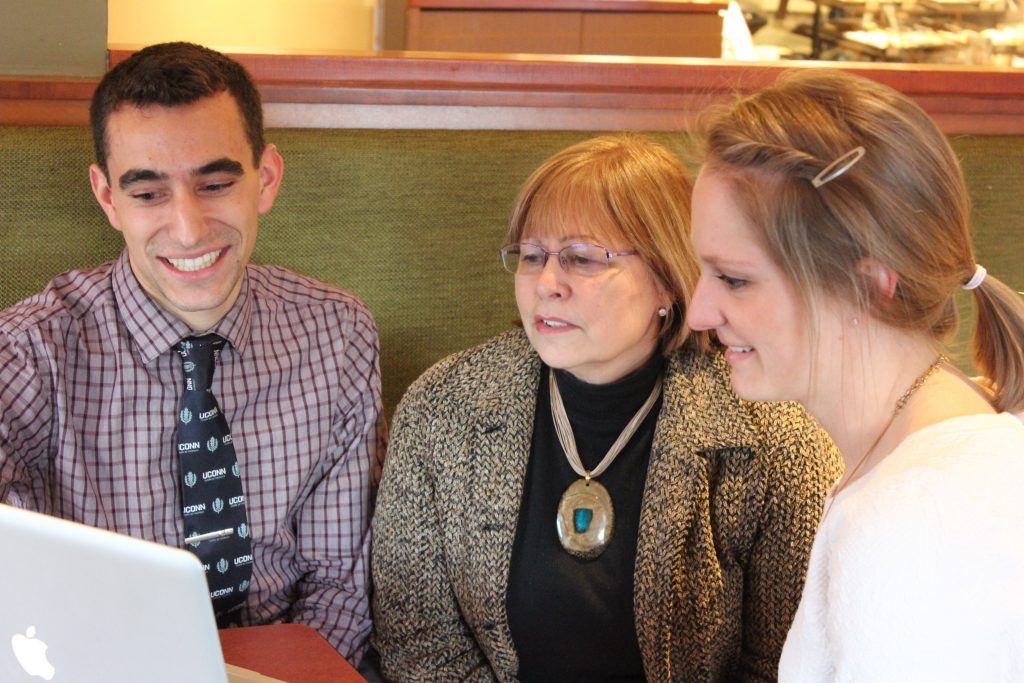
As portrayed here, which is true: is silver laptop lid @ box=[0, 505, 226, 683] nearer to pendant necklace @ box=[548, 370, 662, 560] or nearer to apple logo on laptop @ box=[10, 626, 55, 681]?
apple logo on laptop @ box=[10, 626, 55, 681]

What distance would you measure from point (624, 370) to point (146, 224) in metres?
0.72

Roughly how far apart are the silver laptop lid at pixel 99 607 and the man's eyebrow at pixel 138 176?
32.3 inches

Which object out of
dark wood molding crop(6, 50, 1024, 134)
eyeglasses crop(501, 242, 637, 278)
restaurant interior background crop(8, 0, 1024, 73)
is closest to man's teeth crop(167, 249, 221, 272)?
eyeglasses crop(501, 242, 637, 278)

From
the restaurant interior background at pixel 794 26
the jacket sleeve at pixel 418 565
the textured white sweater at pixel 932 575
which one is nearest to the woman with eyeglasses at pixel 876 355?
the textured white sweater at pixel 932 575

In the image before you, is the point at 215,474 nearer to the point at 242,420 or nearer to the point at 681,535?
the point at 242,420

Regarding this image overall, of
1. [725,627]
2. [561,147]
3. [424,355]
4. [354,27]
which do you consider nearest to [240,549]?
[424,355]

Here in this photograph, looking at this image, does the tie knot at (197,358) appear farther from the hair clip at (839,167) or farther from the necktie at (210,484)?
the hair clip at (839,167)

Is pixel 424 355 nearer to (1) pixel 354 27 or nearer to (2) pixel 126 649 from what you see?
(2) pixel 126 649

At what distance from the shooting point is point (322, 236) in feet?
7.26

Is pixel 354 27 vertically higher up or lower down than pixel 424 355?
higher up

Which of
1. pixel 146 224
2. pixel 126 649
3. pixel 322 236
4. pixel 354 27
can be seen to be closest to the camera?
pixel 126 649

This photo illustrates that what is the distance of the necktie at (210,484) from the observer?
5.94 feet

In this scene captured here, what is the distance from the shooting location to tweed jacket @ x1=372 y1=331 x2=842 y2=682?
5.73 ft

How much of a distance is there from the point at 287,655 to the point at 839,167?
33.6 inches
